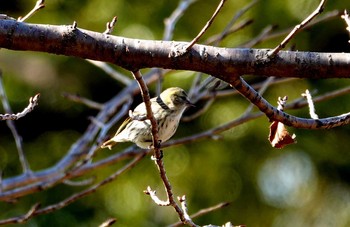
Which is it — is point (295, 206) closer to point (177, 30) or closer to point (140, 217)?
point (140, 217)

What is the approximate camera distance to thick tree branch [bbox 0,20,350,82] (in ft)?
7.57

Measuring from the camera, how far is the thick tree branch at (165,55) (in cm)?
231

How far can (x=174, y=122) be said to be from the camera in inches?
162

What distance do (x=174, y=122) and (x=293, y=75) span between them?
183 centimetres

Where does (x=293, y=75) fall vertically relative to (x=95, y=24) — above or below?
below

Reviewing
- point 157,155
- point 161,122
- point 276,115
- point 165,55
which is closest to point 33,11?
point 165,55

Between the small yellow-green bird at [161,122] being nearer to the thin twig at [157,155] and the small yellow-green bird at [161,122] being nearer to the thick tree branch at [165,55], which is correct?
the thin twig at [157,155]

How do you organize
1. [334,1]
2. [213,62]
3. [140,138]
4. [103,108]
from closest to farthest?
[213,62] < [140,138] < [103,108] < [334,1]

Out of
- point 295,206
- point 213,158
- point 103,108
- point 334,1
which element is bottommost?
point 295,206

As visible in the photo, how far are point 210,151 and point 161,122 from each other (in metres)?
1.26

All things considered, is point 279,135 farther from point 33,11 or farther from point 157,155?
point 33,11

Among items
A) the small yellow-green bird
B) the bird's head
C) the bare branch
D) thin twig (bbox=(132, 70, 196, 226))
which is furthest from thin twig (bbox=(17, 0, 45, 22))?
the bird's head

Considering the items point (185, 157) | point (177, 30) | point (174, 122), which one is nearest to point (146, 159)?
point (185, 157)

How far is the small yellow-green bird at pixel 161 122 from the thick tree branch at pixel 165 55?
5.35 ft
